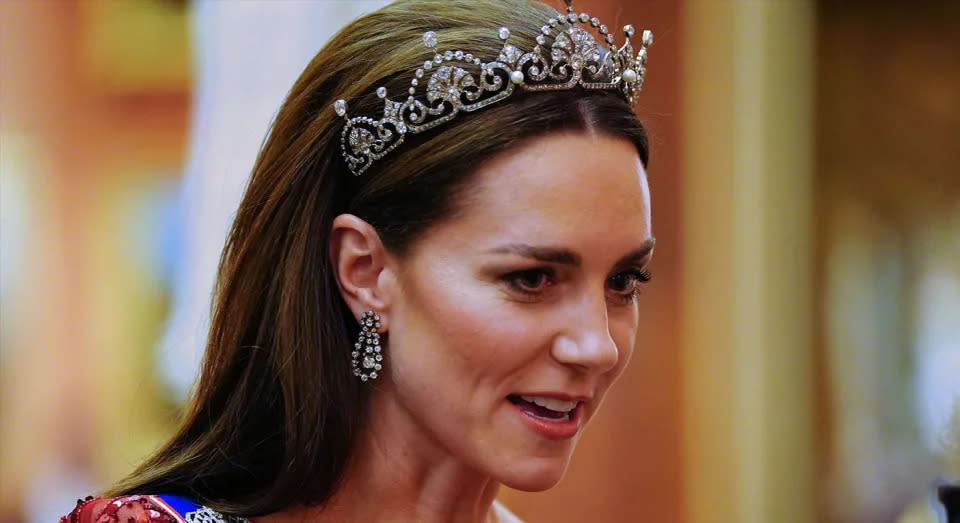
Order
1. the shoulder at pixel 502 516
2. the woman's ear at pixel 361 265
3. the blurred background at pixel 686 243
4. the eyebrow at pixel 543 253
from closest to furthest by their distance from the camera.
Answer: the eyebrow at pixel 543 253 < the woman's ear at pixel 361 265 < the shoulder at pixel 502 516 < the blurred background at pixel 686 243

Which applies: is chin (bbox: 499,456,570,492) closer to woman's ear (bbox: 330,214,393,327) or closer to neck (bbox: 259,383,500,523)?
neck (bbox: 259,383,500,523)

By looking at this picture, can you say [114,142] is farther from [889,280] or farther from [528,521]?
[889,280]

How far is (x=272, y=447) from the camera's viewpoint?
1998mm

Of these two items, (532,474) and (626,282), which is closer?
(532,474)

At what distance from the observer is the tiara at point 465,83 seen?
6.04ft

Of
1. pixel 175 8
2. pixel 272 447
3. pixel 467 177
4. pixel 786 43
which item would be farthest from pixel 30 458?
pixel 786 43

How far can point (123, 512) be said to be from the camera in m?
1.79

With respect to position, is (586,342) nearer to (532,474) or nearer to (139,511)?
(532,474)

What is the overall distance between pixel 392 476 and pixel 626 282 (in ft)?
1.61

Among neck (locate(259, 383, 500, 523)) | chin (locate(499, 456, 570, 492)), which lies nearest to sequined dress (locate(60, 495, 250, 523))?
neck (locate(259, 383, 500, 523))

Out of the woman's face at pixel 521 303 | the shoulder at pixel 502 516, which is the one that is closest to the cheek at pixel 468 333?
the woman's face at pixel 521 303

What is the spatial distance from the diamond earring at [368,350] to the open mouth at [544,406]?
24 centimetres

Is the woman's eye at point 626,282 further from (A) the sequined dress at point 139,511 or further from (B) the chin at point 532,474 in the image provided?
(A) the sequined dress at point 139,511

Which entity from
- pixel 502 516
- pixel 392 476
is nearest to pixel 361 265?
pixel 392 476
